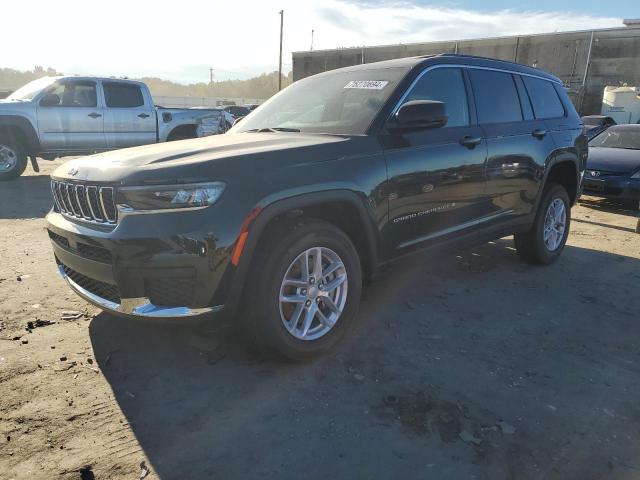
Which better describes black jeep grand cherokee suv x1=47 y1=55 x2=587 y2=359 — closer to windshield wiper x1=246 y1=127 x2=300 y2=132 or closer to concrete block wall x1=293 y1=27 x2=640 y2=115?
windshield wiper x1=246 y1=127 x2=300 y2=132

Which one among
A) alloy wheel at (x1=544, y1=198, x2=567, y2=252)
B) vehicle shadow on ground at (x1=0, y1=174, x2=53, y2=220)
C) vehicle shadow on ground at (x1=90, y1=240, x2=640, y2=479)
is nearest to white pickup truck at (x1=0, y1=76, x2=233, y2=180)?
vehicle shadow on ground at (x1=0, y1=174, x2=53, y2=220)

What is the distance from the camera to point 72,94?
9906 millimetres

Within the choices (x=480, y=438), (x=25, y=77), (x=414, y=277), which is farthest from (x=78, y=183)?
(x=25, y=77)

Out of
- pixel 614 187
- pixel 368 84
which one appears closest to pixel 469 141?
pixel 368 84

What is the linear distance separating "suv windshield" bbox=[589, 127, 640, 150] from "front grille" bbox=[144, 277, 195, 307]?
31.7ft

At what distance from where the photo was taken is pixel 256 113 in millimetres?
4328

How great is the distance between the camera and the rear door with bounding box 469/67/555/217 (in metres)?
4.16

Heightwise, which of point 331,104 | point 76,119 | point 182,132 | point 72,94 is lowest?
point 182,132

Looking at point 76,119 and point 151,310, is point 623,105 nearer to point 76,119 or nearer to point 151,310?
point 76,119

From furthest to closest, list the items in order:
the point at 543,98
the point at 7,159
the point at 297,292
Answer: the point at 7,159 < the point at 543,98 < the point at 297,292

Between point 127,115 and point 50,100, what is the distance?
1.56 meters

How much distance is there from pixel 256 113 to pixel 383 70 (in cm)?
123

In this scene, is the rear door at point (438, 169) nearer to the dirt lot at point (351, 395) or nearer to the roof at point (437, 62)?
the roof at point (437, 62)

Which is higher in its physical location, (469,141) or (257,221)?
(469,141)
